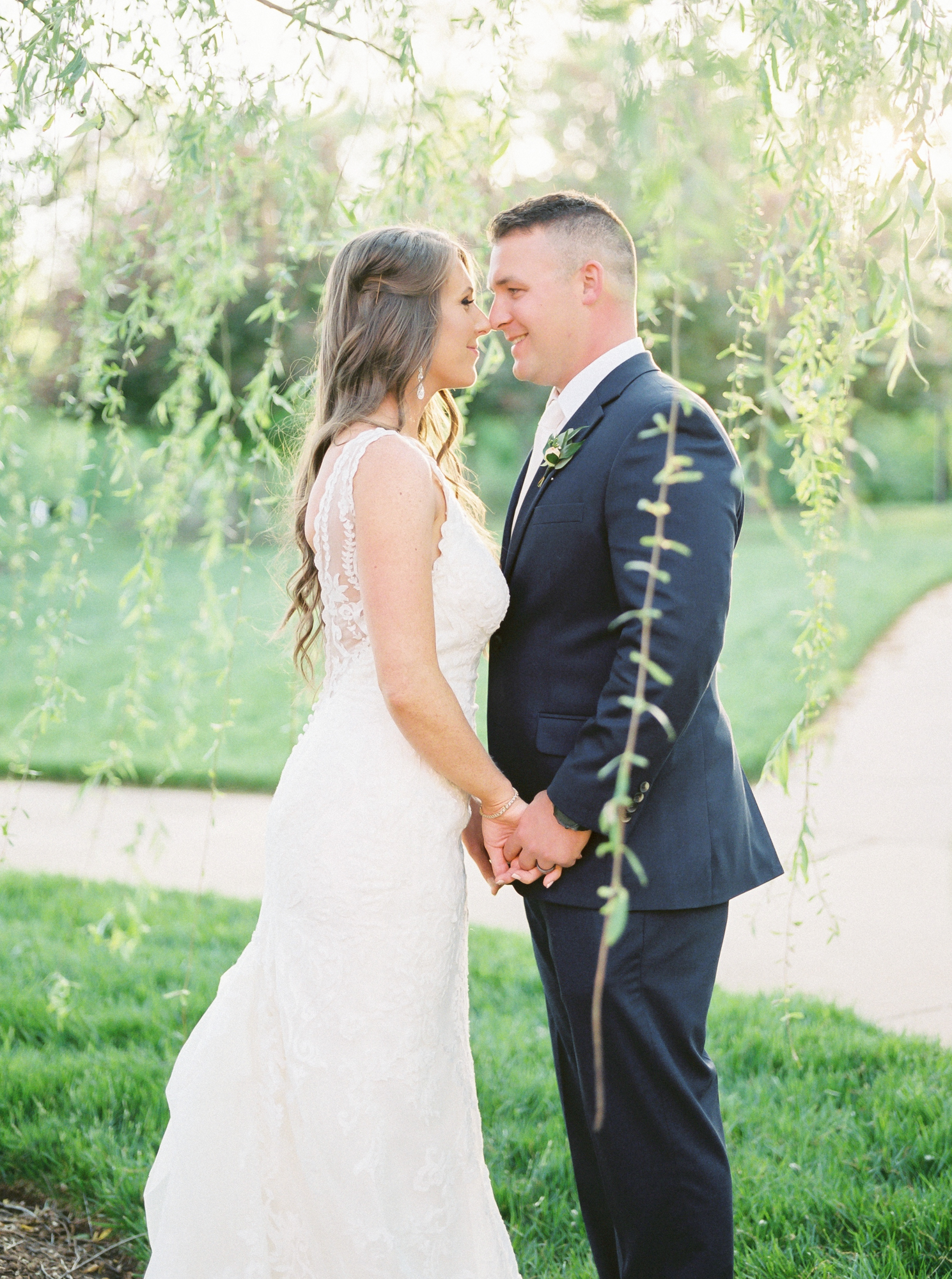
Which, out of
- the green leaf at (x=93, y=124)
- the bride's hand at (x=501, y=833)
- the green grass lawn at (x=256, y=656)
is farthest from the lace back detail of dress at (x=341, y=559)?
the green grass lawn at (x=256, y=656)

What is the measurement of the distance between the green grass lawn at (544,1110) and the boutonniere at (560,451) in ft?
4.07

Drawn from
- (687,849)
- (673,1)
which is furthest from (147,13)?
(687,849)

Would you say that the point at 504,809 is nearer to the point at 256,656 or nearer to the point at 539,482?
the point at 539,482

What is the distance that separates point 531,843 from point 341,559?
0.59 metres

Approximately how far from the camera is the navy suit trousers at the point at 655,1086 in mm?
1871

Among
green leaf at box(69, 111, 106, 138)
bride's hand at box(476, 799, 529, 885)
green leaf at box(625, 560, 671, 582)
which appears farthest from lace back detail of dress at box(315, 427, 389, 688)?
green leaf at box(69, 111, 106, 138)

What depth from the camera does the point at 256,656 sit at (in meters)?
9.59

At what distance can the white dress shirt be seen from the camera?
2070mm

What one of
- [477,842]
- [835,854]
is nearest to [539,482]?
[477,842]

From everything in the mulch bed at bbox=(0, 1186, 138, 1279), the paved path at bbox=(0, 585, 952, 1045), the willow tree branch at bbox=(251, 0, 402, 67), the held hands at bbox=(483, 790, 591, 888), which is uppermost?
the willow tree branch at bbox=(251, 0, 402, 67)

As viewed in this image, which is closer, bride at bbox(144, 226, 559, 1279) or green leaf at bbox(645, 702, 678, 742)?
green leaf at bbox(645, 702, 678, 742)

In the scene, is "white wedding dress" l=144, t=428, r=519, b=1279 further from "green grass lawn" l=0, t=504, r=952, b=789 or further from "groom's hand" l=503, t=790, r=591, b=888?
"green grass lawn" l=0, t=504, r=952, b=789

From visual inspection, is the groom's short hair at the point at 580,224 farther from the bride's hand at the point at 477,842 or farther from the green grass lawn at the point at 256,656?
the green grass lawn at the point at 256,656

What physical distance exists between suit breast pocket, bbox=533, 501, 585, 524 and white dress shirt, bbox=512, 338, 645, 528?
128 mm
